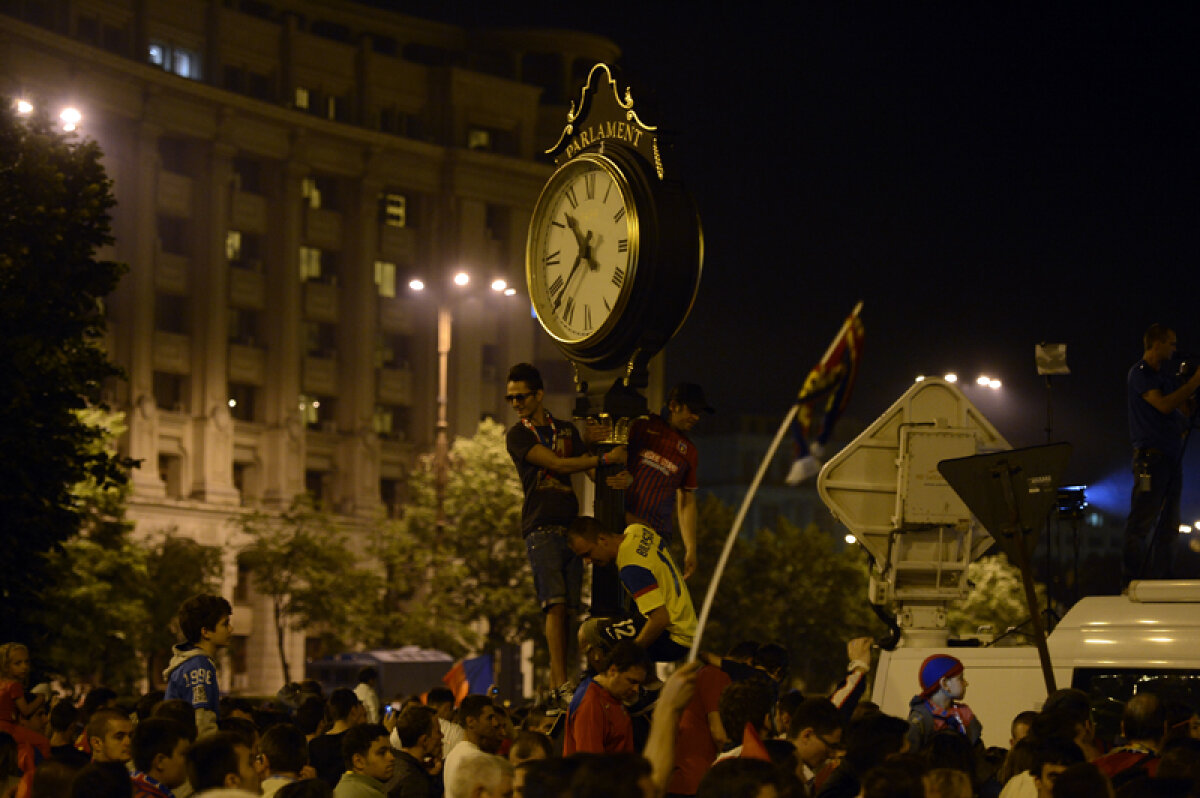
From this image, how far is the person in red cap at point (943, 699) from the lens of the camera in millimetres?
12203

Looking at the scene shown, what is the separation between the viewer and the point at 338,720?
1151 cm

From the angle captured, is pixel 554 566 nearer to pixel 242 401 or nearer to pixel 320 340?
pixel 242 401

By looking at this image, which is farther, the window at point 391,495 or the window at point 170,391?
the window at point 391,495

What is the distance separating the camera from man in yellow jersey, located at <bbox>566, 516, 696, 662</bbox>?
911 centimetres

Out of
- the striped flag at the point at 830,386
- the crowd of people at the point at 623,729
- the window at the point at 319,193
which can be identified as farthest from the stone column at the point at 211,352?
the striped flag at the point at 830,386

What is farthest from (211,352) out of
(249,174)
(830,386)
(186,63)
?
(830,386)

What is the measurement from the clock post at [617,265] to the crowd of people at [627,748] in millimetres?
1388

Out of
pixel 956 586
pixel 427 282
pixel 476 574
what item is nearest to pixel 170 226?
pixel 427 282

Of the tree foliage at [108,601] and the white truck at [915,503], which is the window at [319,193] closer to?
the tree foliage at [108,601]

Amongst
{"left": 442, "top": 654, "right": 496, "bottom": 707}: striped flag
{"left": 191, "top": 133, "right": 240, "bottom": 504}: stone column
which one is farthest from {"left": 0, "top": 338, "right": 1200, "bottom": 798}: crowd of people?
{"left": 191, "top": 133, "right": 240, "bottom": 504}: stone column

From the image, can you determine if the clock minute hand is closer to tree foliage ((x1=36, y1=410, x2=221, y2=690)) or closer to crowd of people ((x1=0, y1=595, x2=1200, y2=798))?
crowd of people ((x1=0, y1=595, x2=1200, y2=798))

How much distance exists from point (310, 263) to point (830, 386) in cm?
7462

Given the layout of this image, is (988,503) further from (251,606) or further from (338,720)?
(251,606)

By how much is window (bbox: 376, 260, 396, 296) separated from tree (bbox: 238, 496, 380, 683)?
19654 mm
